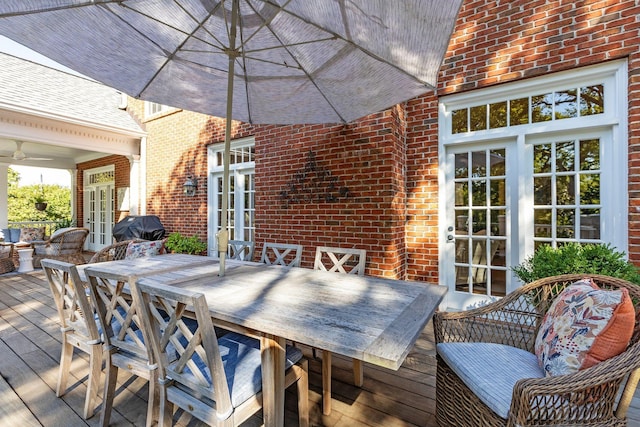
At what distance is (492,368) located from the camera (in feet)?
4.68

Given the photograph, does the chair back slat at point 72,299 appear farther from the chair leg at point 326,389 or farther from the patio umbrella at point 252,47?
the chair leg at point 326,389

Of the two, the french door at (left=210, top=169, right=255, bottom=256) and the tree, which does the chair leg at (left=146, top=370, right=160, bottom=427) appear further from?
the tree

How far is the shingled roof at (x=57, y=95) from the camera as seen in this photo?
16.7 feet

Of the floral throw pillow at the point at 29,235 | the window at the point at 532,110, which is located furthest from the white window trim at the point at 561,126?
the floral throw pillow at the point at 29,235

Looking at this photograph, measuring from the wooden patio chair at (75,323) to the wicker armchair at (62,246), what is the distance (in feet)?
16.4

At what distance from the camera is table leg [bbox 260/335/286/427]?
132cm

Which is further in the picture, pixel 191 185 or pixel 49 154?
pixel 49 154

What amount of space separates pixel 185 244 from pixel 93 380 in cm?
375

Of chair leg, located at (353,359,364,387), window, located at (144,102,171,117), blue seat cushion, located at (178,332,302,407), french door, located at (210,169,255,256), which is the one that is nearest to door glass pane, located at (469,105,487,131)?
chair leg, located at (353,359,364,387)

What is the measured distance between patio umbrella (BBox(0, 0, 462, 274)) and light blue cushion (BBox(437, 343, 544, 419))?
1.57 metres

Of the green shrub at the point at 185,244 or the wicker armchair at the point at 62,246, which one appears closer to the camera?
the green shrub at the point at 185,244

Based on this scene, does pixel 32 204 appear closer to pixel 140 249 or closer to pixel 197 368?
pixel 140 249

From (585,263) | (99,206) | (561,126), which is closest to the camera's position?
(585,263)

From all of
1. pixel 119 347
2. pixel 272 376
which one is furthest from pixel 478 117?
pixel 119 347
